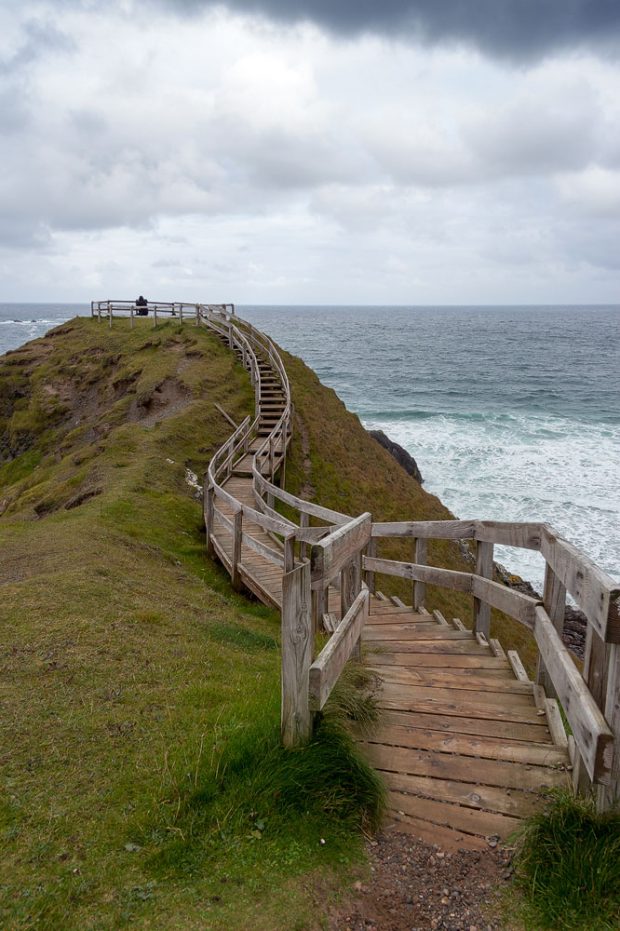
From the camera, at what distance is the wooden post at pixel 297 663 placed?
172 inches

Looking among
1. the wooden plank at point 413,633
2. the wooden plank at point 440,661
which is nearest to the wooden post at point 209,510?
the wooden plank at point 413,633

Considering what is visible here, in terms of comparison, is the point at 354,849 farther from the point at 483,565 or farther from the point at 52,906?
the point at 483,565

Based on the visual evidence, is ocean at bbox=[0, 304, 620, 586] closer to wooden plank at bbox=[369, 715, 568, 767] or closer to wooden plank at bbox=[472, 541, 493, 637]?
wooden plank at bbox=[472, 541, 493, 637]

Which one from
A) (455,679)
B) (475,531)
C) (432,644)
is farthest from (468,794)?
(475,531)

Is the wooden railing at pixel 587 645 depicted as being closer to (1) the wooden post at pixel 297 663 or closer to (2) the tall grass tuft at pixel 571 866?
(2) the tall grass tuft at pixel 571 866

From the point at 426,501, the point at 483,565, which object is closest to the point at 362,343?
the point at 426,501

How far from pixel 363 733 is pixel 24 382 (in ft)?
109

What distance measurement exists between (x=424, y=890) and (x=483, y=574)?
3989 mm

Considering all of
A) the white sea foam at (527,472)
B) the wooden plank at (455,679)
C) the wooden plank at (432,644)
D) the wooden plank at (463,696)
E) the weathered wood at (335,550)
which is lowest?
the white sea foam at (527,472)

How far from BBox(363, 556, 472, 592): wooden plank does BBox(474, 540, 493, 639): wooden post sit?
7.2 inches

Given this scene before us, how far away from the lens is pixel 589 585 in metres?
3.87

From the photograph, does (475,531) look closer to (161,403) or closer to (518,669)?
(518,669)

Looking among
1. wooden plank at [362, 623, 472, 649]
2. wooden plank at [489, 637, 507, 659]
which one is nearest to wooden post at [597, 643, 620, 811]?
wooden plank at [489, 637, 507, 659]

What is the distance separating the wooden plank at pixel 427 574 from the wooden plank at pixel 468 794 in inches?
115
